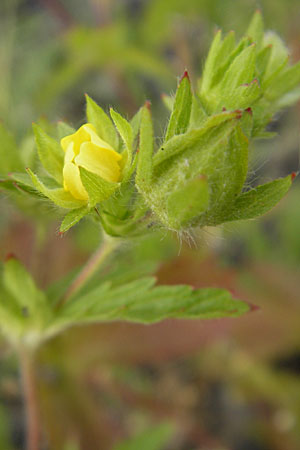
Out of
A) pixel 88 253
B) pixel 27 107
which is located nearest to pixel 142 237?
pixel 88 253

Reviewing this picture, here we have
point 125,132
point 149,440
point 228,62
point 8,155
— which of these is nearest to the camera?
point 125,132

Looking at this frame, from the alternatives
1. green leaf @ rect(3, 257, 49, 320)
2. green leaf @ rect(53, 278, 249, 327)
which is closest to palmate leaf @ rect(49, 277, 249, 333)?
green leaf @ rect(53, 278, 249, 327)

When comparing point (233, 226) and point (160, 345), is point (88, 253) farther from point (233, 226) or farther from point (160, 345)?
point (233, 226)

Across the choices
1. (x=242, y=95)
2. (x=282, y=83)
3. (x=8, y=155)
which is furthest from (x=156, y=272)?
(x=242, y=95)

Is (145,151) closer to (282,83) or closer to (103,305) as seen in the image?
(282,83)

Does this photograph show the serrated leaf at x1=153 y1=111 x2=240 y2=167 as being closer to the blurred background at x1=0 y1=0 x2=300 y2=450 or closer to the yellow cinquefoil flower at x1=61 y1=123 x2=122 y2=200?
the yellow cinquefoil flower at x1=61 y1=123 x2=122 y2=200
